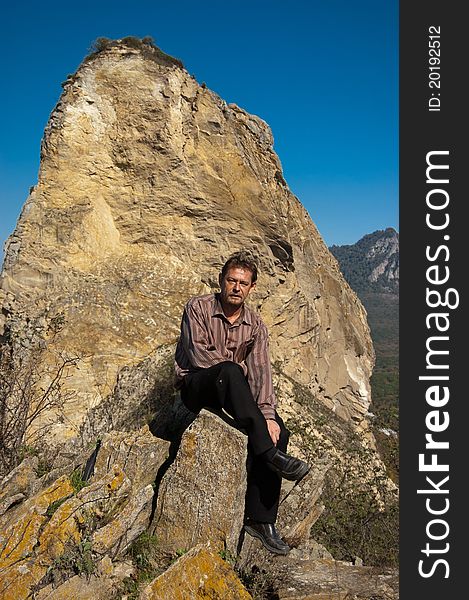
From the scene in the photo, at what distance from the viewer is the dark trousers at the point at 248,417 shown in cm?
385

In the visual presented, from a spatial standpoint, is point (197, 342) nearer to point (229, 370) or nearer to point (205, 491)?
point (229, 370)

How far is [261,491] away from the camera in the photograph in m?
4.02

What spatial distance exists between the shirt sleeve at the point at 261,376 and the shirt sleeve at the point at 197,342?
10.7 inches

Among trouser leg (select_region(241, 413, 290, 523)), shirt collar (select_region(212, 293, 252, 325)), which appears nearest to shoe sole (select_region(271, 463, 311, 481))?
trouser leg (select_region(241, 413, 290, 523))

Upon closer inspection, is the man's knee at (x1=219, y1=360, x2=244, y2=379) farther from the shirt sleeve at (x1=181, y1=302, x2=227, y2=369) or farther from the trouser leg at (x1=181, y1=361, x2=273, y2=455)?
the shirt sleeve at (x1=181, y1=302, x2=227, y2=369)

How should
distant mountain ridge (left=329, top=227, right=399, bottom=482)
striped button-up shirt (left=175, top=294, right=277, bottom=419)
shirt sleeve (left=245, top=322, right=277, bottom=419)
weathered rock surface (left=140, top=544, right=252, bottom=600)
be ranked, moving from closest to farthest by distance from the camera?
weathered rock surface (left=140, top=544, right=252, bottom=600) → shirt sleeve (left=245, top=322, right=277, bottom=419) → striped button-up shirt (left=175, top=294, right=277, bottom=419) → distant mountain ridge (left=329, top=227, right=399, bottom=482)

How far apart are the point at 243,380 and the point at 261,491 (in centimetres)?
97

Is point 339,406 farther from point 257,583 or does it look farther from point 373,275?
point 373,275

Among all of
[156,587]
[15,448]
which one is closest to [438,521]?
[156,587]

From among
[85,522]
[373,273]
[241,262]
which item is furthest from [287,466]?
[373,273]

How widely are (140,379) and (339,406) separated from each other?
35.8 feet

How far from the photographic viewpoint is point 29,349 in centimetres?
882

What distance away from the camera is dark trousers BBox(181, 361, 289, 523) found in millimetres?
3852

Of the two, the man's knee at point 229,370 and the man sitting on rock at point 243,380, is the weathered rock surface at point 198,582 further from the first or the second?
the man's knee at point 229,370
